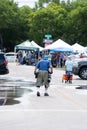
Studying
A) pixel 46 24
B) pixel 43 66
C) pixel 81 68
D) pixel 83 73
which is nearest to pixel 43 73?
pixel 43 66

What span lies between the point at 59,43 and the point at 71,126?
44144mm

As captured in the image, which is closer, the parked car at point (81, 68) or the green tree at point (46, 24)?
the parked car at point (81, 68)

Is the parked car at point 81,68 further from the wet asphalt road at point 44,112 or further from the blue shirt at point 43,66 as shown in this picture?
the blue shirt at point 43,66

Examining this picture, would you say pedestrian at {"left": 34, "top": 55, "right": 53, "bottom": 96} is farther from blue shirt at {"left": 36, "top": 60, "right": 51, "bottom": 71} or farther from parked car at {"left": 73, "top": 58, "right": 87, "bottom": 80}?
parked car at {"left": 73, "top": 58, "right": 87, "bottom": 80}

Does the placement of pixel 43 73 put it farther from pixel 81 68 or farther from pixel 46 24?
pixel 46 24

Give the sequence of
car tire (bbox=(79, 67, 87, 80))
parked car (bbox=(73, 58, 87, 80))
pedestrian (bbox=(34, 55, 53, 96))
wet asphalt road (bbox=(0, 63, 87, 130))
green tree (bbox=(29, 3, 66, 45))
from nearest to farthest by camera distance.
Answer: wet asphalt road (bbox=(0, 63, 87, 130)) → pedestrian (bbox=(34, 55, 53, 96)) → parked car (bbox=(73, 58, 87, 80)) → car tire (bbox=(79, 67, 87, 80)) → green tree (bbox=(29, 3, 66, 45))

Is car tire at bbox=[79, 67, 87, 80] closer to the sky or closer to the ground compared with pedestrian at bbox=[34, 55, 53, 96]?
closer to the ground

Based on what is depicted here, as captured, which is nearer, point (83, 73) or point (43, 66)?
point (43, 66)

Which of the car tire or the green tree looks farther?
the green tree

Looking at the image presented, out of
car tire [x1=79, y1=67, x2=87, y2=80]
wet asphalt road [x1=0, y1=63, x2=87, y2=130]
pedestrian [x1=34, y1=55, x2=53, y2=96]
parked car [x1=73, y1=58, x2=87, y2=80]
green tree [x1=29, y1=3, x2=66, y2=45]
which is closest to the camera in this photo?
wet asphalt road [x1=0, y1=63, x2=87, y2=130]

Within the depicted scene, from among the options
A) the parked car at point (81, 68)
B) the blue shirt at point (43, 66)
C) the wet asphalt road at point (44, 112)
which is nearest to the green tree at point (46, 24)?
the parked car at point (81, 68)

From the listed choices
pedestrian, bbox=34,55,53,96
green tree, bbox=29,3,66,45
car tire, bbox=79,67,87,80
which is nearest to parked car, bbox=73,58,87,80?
car tire, bbox=79,67,87,80

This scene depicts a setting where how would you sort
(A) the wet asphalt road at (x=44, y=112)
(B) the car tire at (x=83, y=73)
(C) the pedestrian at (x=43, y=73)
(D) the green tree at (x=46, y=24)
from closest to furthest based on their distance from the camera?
(A) the wet asphalt road at (x=44, y=112), (C) the pedestrian at (x=43, y=73), (B) the car tire at (x=83, y=73), (D) the green tree at (x=46, y=24)

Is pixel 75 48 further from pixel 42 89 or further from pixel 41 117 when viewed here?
pixel 41 117
